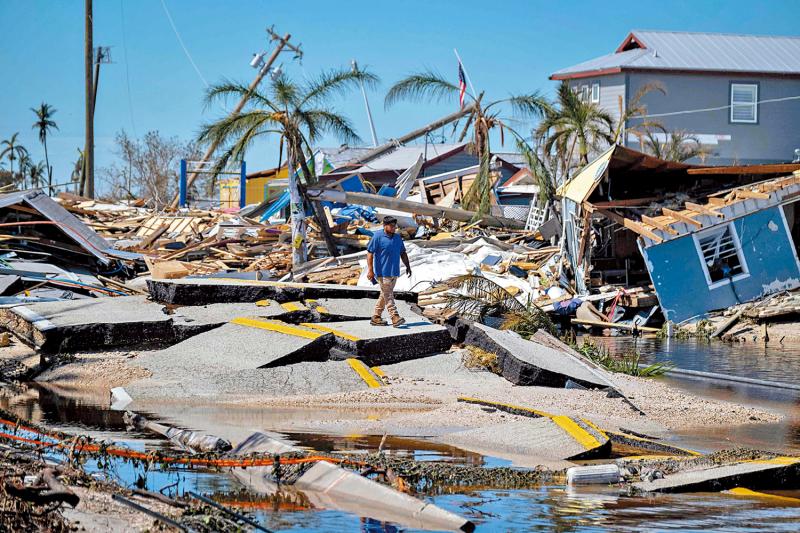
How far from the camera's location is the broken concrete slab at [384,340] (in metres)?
12.6

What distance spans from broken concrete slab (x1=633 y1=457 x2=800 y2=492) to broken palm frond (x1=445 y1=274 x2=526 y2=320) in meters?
8.88

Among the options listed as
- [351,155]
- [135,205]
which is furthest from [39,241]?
[351,155]

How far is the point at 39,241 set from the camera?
68.6ft

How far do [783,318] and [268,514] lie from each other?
60.8 feet

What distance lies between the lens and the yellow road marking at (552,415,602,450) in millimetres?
8086

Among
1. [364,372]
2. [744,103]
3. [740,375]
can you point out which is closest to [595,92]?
[744,103]

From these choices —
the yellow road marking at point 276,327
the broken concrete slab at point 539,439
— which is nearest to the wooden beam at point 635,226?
the yellow road marking at point 276,327

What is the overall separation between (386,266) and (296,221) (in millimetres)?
13552

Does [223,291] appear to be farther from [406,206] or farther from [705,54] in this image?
[705,54]

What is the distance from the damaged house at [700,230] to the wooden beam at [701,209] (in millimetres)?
29

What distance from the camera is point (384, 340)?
12.8 m

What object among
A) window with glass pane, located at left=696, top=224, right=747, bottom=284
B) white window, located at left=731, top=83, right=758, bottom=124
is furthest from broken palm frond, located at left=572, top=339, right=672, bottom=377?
white window, located at left=731, top=83, right=758, bottom=124

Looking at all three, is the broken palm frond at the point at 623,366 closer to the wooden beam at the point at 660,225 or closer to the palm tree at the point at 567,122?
the wooden beam at the point at 660,225

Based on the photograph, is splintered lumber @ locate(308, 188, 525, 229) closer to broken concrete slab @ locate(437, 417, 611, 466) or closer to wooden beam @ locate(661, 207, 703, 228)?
wooden beam @ locate(661, 207, 703, 228)
